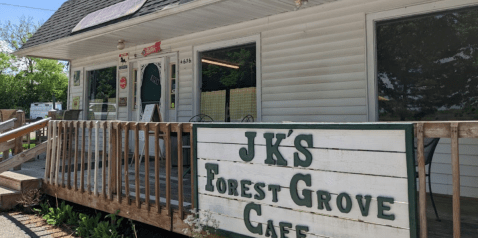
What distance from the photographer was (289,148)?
7.88 feet

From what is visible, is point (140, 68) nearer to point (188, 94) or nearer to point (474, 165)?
point (188, 94)

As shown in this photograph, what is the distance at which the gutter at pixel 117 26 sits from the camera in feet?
16.0

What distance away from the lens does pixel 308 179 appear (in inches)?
90.4

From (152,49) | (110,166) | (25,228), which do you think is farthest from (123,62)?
(110,166)

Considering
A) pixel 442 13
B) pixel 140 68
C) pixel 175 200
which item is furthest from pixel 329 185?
pixel 140 68

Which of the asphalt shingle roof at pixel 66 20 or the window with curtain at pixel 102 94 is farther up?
the asphalt shingle roof at pixel 66 20

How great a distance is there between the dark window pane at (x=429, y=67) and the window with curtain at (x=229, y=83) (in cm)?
208

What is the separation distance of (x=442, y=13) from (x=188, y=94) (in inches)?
167

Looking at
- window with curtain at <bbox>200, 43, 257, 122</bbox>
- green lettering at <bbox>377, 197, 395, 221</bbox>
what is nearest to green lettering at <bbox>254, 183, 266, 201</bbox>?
green lettering at <bbox>377, 197, 395, 221</bbox>

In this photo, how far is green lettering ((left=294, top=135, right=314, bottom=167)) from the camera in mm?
2297

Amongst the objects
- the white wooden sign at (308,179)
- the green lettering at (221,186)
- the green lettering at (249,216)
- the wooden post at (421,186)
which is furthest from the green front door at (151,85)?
the wooden post at (421,186)

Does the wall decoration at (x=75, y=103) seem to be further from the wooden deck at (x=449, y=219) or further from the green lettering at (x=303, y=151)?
the wooden deck at (x=449, y=219)

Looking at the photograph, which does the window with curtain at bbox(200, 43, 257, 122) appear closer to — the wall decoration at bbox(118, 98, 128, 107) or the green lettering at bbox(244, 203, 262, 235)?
the wall decoration at bbox(118, 98, 128, 107)

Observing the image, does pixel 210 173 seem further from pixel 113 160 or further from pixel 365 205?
pixel 113 160
